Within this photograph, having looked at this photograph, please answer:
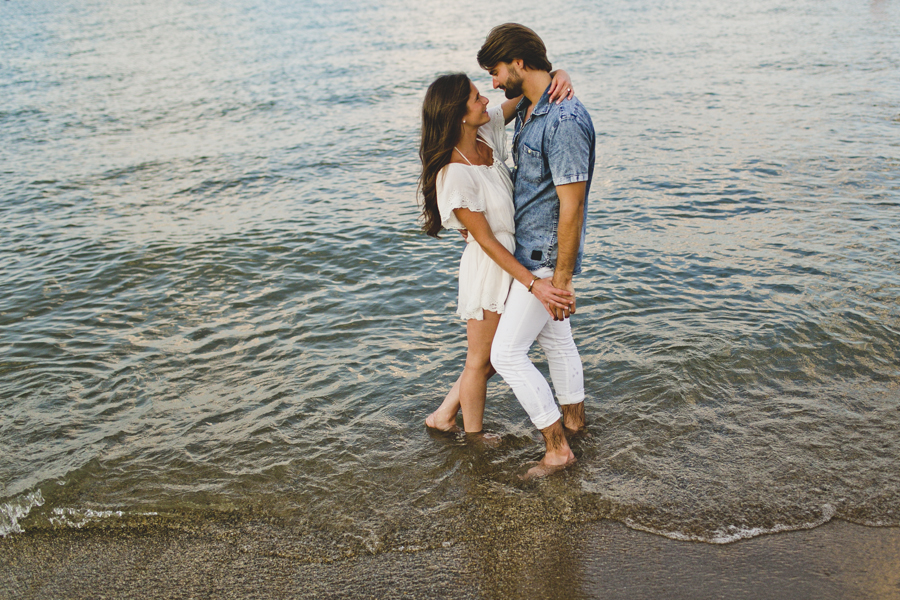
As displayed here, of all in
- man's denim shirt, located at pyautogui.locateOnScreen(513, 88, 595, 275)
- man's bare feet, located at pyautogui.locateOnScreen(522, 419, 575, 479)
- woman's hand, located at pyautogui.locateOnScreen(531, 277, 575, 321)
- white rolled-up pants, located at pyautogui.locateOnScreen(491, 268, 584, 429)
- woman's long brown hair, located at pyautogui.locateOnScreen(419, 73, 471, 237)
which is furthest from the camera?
man's bare feet, located at pyautogui.locateOnScreen(522, 419, 575, 479)

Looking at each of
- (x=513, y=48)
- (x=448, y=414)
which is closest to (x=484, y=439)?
(x=448, y=414)

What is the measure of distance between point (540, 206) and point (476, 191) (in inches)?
14.4

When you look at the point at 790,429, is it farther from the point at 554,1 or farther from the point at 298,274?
the point at 554,1

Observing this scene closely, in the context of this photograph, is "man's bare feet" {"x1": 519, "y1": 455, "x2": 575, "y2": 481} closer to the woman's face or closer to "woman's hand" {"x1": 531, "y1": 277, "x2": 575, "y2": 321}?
"woman's hand" {"x1": 531, "y1": 277, "x2": 575, "y2": 321}

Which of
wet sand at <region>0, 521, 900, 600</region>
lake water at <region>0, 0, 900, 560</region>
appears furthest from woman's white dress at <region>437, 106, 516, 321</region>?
wet sand at <region>0, 521, 900, 600</region>

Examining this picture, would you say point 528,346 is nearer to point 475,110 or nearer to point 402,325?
point 475,110

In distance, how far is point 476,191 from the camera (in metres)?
3.56

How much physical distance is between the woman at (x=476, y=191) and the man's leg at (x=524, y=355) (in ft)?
0.36

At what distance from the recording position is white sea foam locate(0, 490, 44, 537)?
3963 millimetres

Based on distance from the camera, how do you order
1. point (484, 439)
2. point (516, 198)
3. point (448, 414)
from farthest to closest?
point (448, 414) → point (484, 439) → point (516, 198)

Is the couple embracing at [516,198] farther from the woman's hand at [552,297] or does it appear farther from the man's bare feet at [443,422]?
the man's bare feet at [443,422]

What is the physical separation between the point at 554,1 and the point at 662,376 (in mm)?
34032

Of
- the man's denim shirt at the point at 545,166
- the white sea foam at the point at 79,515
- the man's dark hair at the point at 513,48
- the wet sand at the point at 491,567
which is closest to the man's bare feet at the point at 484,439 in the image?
the wet sand at the point at 491,567

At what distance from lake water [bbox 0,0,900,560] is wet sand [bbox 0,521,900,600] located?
15cm
